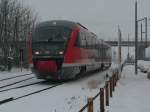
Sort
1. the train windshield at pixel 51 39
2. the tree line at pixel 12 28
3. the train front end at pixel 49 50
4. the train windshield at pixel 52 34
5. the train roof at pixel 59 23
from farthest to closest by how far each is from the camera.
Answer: the tree line at pixel 12 28 < the train roof at pixel 59 23 < the train windshield at pixel 52 34 < the train windshield at pixel 51 39 < the train front end at pixel 49 50

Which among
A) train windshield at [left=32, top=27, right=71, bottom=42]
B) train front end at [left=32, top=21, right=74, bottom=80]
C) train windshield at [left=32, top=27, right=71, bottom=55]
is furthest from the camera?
train windshield at [left=32, top=27, right=71, bottom=42]

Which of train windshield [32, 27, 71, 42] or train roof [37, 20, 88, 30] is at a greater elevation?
train roof [37, 20, 88, 30]

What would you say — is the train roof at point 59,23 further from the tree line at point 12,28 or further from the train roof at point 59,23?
the tree line at point 12,28

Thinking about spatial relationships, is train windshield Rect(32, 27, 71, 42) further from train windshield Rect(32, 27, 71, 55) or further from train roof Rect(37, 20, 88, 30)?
train roof Rect(37, 20, 88, 30)

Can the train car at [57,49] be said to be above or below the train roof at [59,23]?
below

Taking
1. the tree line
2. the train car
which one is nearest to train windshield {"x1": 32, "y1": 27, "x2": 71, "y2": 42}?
the train car

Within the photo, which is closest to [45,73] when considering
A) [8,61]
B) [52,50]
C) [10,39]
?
[52,50]

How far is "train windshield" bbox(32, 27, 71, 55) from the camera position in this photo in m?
22.4

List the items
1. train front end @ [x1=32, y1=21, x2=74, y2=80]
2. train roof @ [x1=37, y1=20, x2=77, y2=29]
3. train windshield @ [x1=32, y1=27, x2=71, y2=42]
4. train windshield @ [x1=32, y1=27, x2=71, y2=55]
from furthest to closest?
train roof @ [x1=37, y1=20, x2=77, y2=29]
train windshield @ [x1=32, y1=27, x2=71, y2=42]
train windshield @ [x1=32, y1=27, x2=71, y2=55]
train front end @ [x1=32, y1=21, x2=74, y2=80]

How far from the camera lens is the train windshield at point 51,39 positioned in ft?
73.5

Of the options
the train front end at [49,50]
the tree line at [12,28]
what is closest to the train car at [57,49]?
the train front end at [49,50]

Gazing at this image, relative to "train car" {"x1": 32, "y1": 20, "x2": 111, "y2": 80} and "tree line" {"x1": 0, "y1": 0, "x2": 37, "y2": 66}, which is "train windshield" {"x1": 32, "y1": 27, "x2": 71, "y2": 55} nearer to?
"train car" {"x1": 32, "y1": 20, "x2": 111, "y2": 80}

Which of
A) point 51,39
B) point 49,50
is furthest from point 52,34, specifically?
point 49,50

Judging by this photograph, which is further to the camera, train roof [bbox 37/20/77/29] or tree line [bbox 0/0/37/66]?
tree line [bbox 0/0/37/66]
